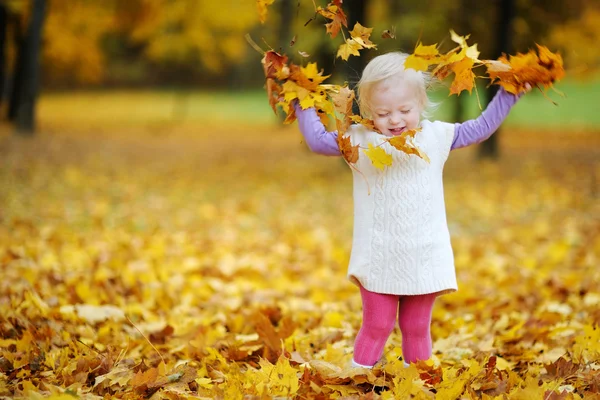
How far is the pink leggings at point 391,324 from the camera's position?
2.59m

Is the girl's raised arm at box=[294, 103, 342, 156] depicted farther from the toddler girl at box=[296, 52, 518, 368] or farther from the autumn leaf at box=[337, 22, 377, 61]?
the autumn leaf at box=[337, 22, 377, 61]

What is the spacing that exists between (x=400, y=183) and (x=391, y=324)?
599 mm

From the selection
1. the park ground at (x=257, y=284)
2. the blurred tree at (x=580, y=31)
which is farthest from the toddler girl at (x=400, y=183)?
the blurred tree at (x=580, y=31)

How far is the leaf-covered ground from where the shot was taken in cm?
249

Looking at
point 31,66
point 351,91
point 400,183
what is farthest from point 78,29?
point 400,183

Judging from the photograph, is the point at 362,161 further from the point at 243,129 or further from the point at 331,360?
the point at 243,129

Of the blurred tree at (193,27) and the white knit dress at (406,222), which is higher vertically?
the blurred tree at (193,27)

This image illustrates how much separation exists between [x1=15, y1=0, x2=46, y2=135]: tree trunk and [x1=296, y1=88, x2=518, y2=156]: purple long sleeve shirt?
476 inches

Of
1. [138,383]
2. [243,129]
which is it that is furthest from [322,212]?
[243,129]

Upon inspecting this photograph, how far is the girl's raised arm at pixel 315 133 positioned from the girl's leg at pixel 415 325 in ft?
2.29

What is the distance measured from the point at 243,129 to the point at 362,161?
22.9 meters

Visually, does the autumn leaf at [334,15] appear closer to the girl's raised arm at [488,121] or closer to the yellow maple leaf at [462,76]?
the yellow maple leaf at [462,76]

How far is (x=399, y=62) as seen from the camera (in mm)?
2445

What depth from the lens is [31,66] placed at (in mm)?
13430
